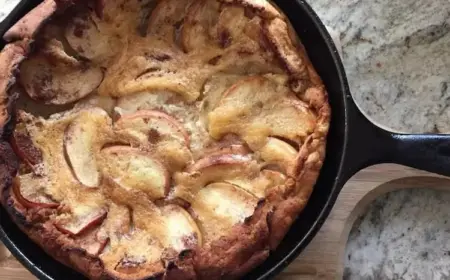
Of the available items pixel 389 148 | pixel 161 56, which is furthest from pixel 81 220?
pixel 389 148

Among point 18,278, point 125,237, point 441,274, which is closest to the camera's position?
point 125,237

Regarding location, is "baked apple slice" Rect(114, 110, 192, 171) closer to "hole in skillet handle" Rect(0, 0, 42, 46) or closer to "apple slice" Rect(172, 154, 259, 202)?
"apple slice" Rect(172, 154, 259, 202)

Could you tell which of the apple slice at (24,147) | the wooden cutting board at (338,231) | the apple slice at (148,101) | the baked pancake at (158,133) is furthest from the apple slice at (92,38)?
the wooden cutting board at (338,231)

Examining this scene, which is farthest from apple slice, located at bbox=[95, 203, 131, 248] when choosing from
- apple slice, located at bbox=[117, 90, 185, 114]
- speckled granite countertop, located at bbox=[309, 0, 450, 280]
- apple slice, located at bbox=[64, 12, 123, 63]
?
speckled granite countertop, located at bbox=[309, 0, 450, 280]

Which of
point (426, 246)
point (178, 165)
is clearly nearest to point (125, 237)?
point (178, 165)

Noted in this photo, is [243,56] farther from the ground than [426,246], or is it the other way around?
[243,56]

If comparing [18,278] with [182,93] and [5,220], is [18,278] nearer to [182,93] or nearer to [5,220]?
[5,220]
